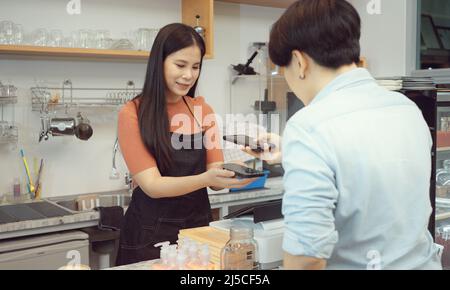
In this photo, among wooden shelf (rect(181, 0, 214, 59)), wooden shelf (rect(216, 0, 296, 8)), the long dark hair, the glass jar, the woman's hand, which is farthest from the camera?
wooden shelf (rect(216, 0, 296, 8))

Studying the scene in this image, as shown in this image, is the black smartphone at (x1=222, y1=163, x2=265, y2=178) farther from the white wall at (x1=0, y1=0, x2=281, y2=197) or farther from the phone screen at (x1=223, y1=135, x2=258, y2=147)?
the white wall at (x1=0, y1=0, x2=281, y2=197)

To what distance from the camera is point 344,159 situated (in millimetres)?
852

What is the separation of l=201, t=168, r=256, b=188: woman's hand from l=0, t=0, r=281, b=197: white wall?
1.43 metres

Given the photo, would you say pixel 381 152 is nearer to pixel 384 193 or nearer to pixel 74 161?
pixel 384 193

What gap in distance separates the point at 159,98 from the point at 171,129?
5.3 inches

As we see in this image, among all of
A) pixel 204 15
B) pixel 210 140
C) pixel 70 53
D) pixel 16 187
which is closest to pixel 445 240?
pixel 210 140

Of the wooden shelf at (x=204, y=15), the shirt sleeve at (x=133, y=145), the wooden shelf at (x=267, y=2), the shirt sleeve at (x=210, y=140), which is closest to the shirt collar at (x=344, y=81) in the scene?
the shirt sleeve at (x=133, y=145)

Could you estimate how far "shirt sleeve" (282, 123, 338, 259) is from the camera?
0.83m

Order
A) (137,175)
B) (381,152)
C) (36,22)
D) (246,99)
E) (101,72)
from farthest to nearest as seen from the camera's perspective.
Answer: (246,99), (101,72), (36,22), (137,175), (381,152)

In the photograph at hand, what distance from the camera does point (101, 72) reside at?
297cm

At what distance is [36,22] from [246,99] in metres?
1.52

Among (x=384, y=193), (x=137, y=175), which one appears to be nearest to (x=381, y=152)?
(x=384, y=193)

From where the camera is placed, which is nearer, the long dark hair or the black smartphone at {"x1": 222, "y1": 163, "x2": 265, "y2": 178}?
the black smartphone at {"x1": 222, "y1": 163, "x2": 265, "y2": 178}

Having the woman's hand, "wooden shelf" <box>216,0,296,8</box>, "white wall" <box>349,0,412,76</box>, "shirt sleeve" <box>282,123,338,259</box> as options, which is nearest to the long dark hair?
the woman's hand
